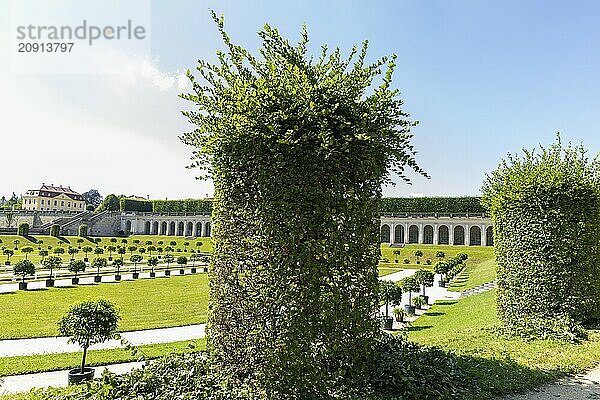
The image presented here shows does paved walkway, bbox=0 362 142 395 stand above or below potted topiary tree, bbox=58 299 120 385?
below

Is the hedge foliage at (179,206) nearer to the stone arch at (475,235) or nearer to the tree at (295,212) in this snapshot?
the stone arch at (475,235)

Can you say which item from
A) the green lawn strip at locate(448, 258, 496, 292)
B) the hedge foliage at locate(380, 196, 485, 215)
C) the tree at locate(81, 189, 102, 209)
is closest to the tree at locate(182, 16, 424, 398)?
the green lawn strip at locate(448, 258, 496, 292)

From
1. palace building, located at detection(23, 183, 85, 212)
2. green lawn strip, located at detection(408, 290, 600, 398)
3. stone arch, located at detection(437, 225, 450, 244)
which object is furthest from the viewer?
palace building, located at detection(23, 183, 85, 212)

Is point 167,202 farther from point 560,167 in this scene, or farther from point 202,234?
point 560,167

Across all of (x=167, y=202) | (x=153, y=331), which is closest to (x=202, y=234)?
(x=167, y=202)

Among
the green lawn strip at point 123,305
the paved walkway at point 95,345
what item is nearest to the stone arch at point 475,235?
the green lawn strip at point 123,305

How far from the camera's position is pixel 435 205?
75.9 metres

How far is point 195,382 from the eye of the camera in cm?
597

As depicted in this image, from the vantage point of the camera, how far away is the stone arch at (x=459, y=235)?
2825 inches

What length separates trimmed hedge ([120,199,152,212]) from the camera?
4075 inches

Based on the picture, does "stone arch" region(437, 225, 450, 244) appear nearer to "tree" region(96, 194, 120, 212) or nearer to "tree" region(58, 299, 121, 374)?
"tree" region(58, 299, 121, 374)

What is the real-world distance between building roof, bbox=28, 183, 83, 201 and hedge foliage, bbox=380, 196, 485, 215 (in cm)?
9234

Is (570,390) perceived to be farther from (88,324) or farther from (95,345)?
(95,345)

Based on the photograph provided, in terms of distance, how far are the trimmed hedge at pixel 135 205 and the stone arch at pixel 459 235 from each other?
6958cm
